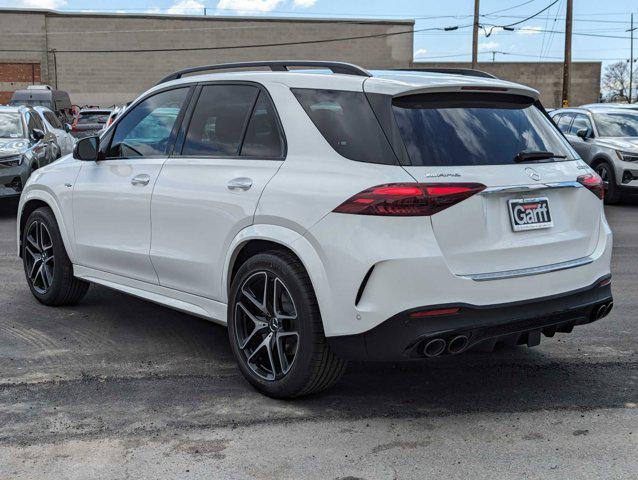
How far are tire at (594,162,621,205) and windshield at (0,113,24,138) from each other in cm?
1019

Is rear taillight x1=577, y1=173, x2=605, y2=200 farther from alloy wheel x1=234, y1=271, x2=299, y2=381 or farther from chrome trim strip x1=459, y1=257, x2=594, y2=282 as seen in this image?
alloy wheel x1=234, y1=271, x2=299, y2=381

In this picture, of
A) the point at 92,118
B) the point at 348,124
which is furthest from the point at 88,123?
the point at 348,124

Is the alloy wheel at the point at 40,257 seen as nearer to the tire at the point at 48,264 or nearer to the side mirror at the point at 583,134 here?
the tire at the point at 48,264

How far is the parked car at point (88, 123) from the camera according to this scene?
2547 centimetres

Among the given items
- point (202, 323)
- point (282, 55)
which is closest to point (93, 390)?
point (202, 323)

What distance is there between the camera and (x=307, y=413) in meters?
3.99

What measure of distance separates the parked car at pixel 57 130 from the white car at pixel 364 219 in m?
11.0

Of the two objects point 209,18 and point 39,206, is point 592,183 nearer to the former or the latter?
point 39,206

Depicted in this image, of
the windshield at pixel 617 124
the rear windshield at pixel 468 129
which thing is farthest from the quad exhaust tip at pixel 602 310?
the windshield at pixel 617 124

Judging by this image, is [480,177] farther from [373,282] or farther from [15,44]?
[15,44]

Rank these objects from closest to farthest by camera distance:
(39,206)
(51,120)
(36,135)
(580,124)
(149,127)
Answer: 1. (149,127)
2. (39,206)
3. (36,135)
4. (580,124)
5. (51,120)

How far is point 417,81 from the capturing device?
3.96m

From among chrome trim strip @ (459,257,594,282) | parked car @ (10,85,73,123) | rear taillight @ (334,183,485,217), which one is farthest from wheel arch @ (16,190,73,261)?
parked car @ (10,85,73,123)

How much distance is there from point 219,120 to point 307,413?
1851 millimetres
